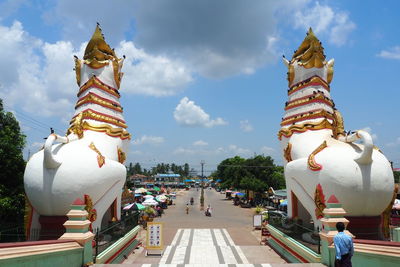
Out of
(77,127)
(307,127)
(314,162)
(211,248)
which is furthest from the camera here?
(211,248)

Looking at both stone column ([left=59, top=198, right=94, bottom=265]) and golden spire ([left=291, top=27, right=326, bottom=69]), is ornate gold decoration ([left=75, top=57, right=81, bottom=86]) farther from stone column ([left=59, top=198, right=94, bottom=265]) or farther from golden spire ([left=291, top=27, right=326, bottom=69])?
golden spire ([left=291, top=27, right=326, bottom=69])

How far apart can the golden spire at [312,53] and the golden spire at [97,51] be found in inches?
309

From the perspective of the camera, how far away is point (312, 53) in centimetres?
1317

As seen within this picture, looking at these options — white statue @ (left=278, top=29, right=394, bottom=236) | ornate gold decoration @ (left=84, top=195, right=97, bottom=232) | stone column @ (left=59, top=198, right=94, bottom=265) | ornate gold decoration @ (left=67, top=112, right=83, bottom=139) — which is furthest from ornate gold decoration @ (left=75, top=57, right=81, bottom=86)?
white statue @ (left=278, top=29, right=394, bottom=236)

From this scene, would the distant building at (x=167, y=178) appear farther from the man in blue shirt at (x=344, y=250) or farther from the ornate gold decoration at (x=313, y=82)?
the man in blue shirt at (x=344, y=250)

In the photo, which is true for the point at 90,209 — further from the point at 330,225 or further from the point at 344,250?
the point at 344,250

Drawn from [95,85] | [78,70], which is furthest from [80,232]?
[78,70]

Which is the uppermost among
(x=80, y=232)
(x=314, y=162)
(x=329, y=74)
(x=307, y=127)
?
(x=329, y=74)

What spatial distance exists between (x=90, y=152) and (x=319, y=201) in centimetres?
695

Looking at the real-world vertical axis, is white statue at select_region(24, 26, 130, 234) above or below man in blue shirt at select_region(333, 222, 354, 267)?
above

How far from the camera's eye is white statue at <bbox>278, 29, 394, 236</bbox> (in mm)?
9453

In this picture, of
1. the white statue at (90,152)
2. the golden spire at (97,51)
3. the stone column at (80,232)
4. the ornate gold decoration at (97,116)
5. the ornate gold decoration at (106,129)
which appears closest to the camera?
the stone column at (80,232)

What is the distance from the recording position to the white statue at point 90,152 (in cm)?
959

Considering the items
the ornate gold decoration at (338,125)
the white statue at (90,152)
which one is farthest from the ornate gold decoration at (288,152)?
the white statue at (90,152)
